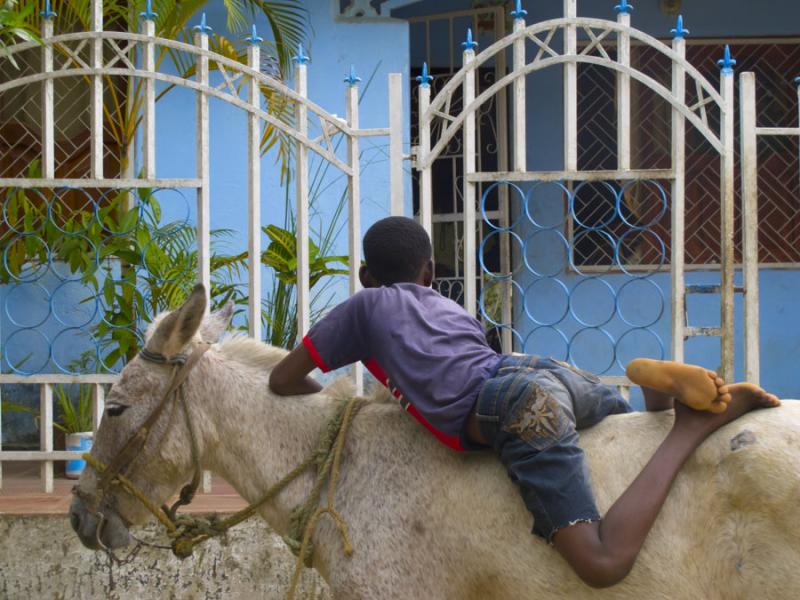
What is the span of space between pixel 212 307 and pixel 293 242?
77 cm

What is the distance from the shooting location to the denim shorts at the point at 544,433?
9.48ft

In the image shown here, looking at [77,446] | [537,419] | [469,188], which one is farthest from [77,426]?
[537,419]

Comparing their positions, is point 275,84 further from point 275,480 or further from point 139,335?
point 275,480

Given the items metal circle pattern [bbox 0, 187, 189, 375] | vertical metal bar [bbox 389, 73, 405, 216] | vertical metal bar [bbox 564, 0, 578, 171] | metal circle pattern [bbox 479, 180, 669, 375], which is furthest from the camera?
metal circle pattern [bbox 479, 180, 669, 375]

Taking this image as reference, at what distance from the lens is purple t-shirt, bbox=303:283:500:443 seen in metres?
3.13

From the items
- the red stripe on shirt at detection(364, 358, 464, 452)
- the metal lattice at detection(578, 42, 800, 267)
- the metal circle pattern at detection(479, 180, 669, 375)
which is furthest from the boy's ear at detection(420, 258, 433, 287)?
the metal lattice at detection(578, 42, 800, 267)

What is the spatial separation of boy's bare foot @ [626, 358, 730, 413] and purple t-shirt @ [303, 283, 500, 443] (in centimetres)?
50

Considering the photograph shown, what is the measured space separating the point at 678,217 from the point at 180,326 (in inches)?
117

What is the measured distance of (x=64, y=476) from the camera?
644 cm

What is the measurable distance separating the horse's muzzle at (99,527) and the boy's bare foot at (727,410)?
6.13 ft

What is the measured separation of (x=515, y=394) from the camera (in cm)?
303

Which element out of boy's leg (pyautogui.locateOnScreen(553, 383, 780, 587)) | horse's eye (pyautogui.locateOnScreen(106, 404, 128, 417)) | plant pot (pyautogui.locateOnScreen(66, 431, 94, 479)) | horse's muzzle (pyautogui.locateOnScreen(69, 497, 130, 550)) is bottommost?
plant pot (pyautogui.locateOnScreen(66, 431, 94, 479))

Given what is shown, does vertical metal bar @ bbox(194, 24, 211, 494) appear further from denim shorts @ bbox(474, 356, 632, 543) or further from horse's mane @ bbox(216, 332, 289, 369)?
denim shorts @ bbox(474, 356, 632, 543)

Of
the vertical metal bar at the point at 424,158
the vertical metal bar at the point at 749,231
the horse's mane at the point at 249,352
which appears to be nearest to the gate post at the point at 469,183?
the vertical metal bar at the point at 424,158
